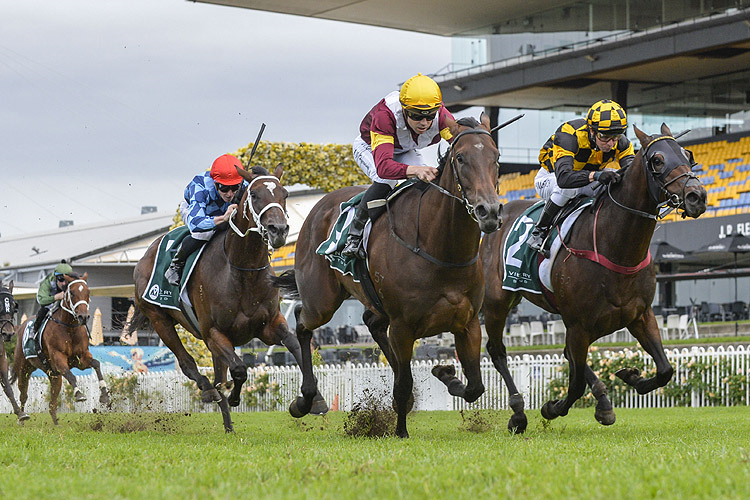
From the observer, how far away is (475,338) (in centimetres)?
739

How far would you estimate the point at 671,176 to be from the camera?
24.2ft

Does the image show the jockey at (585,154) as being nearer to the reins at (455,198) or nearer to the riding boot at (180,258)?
the reins at (455,198)

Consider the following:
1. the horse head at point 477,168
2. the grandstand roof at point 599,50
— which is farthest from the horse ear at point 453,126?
the grandstand roof at point 599,50

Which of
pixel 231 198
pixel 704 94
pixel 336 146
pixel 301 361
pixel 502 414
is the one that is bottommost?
pixel 502 414

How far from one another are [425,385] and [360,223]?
9.79 metres

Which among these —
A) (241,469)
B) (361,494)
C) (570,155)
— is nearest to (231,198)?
(570,155)

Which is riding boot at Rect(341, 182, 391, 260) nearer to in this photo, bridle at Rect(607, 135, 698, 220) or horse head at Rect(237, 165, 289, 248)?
horse head at Rect(237, 165, 289, 248)

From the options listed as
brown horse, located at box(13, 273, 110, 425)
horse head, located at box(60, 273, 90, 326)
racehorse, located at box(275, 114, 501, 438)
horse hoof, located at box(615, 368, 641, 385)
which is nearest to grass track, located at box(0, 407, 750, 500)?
racehorse, located at box(275, 114, 501, 438)

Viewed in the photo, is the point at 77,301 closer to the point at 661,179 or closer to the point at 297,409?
the point at 297,409

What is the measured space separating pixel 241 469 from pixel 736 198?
27.2 meters

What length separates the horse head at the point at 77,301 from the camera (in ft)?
48.5

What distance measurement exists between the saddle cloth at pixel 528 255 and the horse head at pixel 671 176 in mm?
829

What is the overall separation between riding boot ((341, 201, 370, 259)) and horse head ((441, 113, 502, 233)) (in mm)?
1061

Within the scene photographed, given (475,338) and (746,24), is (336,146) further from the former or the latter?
(746,24)
